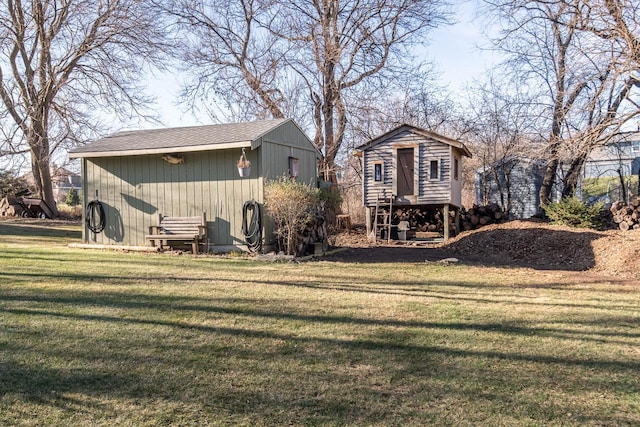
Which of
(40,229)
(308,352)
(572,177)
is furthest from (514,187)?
(308,352)

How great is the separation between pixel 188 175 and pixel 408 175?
7335 millimetres

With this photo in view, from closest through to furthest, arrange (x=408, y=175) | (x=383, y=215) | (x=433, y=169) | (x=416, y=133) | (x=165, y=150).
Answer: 1. (x=165, y=150)
2. (x=433, y=169)
3. (x=416, y=133)
4. (x=408, y=175)
5. (x=383, y=215)

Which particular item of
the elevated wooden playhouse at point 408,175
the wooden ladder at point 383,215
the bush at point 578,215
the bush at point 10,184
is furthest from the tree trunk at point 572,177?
the bush at point 10,184

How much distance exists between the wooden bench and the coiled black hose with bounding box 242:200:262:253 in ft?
3.07

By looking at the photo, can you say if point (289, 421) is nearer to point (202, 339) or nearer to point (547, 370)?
point (202, 339)

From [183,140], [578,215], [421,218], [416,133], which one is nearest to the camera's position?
[183,140]

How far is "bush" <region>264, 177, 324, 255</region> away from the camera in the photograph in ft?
32.0

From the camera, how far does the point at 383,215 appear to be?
16547 millimetres

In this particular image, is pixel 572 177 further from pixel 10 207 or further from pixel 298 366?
pixel 10 207

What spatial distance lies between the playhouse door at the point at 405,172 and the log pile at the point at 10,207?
45.4 ft

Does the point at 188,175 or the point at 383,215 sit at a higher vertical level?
the point at 188,175

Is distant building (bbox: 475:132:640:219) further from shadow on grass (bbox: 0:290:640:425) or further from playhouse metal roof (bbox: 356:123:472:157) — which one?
shadow on grass (bbox: 0:290:640:425)

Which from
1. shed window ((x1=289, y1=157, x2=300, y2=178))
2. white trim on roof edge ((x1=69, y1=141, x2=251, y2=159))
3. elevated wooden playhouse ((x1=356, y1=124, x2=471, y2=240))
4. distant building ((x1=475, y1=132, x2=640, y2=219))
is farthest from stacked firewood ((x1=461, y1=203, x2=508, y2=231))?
white trim on roof edge ((x1=69, y1=141, x2=251, y2=159))

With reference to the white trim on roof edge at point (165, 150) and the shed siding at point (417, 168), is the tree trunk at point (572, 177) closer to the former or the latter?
the shed siding at point (417, 168)
